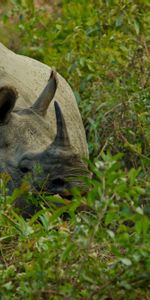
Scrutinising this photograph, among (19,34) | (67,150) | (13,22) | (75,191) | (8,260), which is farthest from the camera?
(13,22)

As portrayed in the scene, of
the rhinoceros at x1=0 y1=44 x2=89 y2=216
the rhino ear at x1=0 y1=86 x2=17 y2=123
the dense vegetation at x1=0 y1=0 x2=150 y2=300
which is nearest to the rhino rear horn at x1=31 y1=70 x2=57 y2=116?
the rhinoceros at x1=0 y1=44 x2=89 y2=216

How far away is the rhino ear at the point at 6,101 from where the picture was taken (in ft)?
23.6

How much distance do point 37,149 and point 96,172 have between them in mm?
2286

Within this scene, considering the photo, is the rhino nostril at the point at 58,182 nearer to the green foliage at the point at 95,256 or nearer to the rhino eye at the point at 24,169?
the rhino eye at the point at 24,169

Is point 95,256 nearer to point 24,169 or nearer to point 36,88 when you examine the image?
point 24,169

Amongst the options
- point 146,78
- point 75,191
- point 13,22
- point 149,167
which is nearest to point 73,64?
point 146,78

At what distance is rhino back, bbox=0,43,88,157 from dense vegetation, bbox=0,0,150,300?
165 mm

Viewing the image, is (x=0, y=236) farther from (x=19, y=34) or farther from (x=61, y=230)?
(x=19, y=34)

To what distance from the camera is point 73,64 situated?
9.22 meters

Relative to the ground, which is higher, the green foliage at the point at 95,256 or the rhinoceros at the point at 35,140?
the green foliage at the point at 95,256

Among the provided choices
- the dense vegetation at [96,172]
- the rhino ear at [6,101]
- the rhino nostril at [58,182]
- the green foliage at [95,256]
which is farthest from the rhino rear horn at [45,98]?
the green foliage at [95,256]

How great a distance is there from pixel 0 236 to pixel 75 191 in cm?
89

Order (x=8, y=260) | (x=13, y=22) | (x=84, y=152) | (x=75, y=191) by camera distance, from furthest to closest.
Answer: (x=13, y=22)
(x=84, y=152)
(x=8, y=260)
(x=75, y=191)

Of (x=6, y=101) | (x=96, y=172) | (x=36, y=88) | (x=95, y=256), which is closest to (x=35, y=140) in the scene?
(x=6, y=101)
